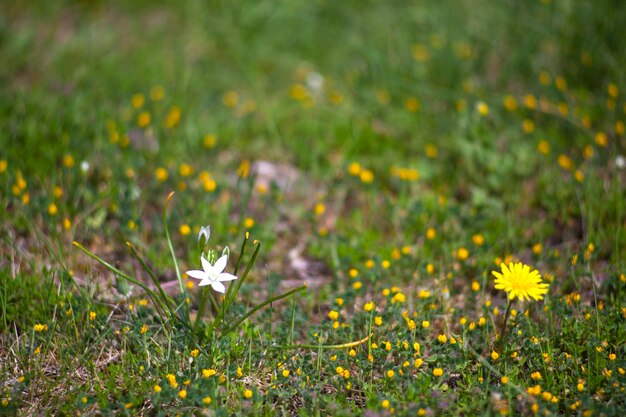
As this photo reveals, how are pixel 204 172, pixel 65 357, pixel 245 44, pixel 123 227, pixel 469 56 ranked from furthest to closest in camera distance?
pixel 245 44 → pixel 469 56 → pixel 204 172 → pixel 123 227 → pixel 65 357

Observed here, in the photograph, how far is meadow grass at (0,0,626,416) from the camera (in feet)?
7.44

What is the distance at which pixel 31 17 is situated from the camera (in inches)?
178

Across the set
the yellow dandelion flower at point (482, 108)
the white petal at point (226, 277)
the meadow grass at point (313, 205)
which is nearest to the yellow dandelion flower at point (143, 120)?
the meadow grass at point (313, 205)

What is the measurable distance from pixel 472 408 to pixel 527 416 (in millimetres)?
199

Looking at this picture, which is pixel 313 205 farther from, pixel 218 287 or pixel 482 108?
pixel 218 287

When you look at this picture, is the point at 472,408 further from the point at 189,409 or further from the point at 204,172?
the point at 204,172

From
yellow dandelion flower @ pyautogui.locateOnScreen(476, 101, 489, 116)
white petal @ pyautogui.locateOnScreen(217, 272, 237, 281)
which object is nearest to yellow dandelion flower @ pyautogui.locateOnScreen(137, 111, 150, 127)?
white petal @ pyautogui.locateOnScreen(217, 272, 237, 281)

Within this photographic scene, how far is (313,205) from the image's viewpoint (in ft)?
11.4

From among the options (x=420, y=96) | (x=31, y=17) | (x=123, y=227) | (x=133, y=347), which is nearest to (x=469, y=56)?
(x=420, y=96)

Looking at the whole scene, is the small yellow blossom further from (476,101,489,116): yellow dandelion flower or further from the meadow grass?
(476,101,489,116): yellow dandelion flower

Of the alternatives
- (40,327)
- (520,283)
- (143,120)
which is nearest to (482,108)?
(520,283)

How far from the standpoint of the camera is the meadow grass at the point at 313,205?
2.27m

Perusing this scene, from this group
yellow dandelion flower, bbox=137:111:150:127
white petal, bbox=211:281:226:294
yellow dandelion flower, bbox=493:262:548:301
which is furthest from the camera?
yellow dandelion flower, bbox=137:111:150:127

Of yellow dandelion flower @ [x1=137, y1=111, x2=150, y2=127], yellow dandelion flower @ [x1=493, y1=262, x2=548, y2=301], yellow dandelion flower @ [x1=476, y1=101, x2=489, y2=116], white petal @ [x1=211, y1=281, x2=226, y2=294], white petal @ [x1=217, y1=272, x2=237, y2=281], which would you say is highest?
yellow dandelion flower @ [x1=476, y1=101, x2=489, y2=116]
